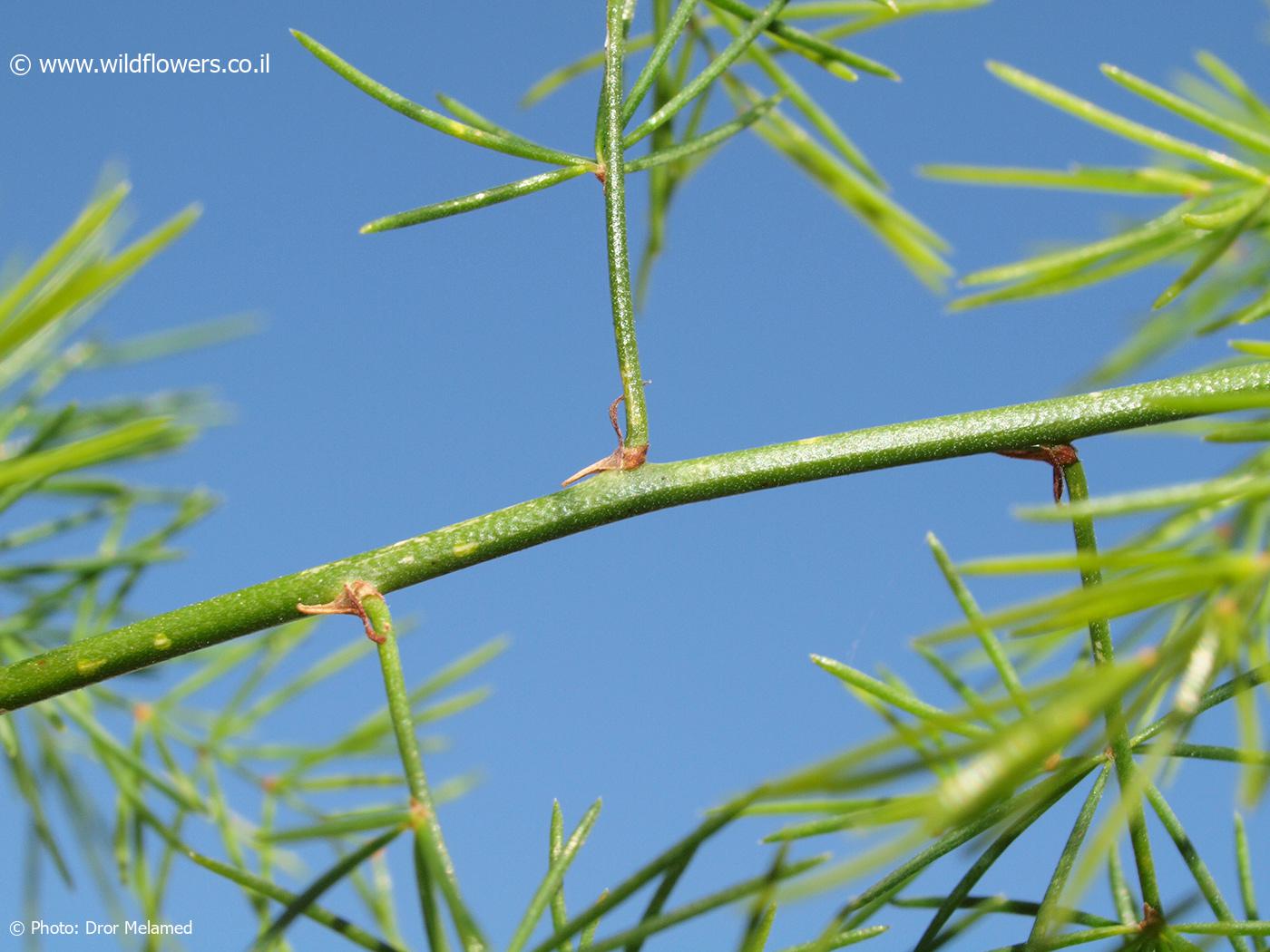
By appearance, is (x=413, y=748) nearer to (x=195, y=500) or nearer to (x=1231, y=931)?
(x=1231, y=931)

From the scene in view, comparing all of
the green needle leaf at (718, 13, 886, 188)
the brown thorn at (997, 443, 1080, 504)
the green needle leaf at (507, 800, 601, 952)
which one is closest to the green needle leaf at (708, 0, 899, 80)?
the green needle leaf at (718, 13, 886, 188)

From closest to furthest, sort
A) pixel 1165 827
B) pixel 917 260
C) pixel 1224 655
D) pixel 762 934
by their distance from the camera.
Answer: pixel 1224 655 < pixel 762 934 < pixel 1165 827 < pixel 917 260

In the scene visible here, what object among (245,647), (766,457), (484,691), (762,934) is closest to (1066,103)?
(766,457)

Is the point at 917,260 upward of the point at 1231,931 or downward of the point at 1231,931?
upward

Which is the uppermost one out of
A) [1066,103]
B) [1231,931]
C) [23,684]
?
[1066,103]

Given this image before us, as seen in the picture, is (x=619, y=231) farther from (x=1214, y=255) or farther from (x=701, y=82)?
(x=1214, y=255)

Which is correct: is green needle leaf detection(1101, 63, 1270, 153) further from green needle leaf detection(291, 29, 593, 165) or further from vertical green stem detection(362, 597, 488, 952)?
vertical green stem detection(362, 597, 488, 952)

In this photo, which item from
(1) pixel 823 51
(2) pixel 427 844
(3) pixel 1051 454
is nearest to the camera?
(2) pixel 427 844

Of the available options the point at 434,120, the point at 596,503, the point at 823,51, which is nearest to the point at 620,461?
the point at 596,503
